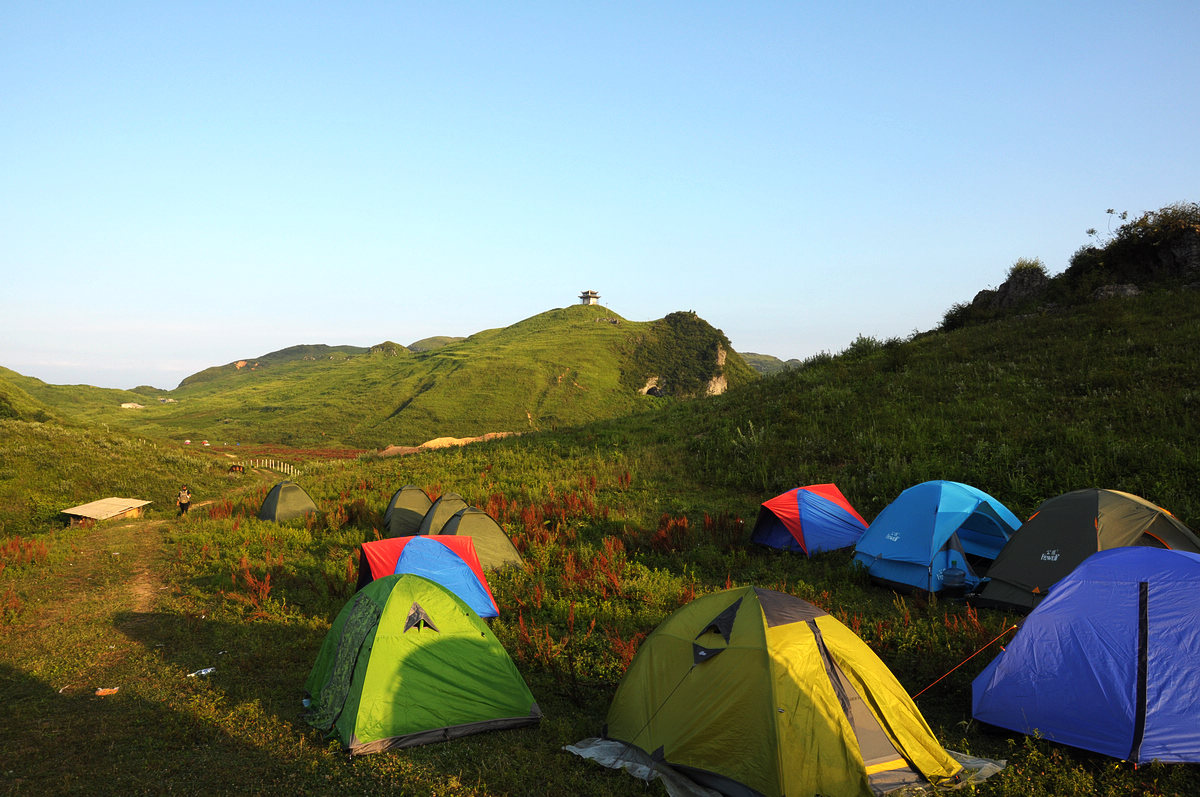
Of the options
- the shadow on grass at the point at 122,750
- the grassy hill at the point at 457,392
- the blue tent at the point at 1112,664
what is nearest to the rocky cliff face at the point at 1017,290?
the blue tent at the point at 1112,664

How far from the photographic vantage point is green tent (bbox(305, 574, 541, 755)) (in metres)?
7.23

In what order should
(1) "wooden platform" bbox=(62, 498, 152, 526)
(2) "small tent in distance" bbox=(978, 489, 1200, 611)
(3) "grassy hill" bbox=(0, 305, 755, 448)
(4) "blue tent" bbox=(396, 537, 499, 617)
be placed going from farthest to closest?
(3) "grassy hill" bbox=(0, 305, 755, 448) < (1) "wooden platform" bbox=(62, 498, 152, 526) < (4) "blue tent" bbox=(396, 537, 499, 617) < (2) "small tent in distance" bbox=(978, 489, 1200, 611)

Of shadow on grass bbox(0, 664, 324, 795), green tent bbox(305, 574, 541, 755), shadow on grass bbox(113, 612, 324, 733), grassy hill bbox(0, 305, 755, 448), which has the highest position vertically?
grassy hill bbox(0, 305, 755, 448)

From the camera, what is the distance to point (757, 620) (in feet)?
21.8

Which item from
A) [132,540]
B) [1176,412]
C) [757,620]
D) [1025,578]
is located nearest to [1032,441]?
[1176,412]

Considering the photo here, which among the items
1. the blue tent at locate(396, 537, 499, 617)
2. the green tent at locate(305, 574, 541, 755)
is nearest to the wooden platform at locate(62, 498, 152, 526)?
the blue tent at locate(396, 537, 499, 617)

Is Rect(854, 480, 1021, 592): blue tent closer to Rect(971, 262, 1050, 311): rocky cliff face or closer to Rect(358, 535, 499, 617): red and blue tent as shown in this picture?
Rect(358, 535, 499, 617): red and blue tent

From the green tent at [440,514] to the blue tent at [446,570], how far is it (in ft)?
12.9

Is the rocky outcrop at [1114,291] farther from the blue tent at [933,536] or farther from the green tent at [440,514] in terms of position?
the green tent at [440,514]

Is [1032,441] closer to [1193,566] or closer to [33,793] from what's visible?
[1193,566]

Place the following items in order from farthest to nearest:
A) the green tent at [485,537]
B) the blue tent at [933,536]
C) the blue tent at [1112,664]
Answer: the green tent at [485,537] < the blue tent at [933,536] < the blue tent at [1112,664]

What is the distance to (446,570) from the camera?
11602 millimetres

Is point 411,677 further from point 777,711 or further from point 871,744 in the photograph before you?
point 871,744

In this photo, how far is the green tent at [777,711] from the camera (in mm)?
5965
